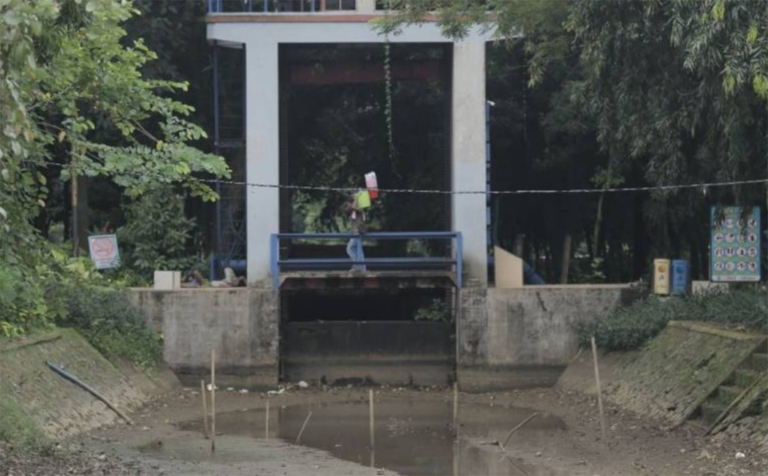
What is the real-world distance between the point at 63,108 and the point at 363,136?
19.4m

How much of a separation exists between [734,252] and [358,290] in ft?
26.7

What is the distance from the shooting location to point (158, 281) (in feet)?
70.8

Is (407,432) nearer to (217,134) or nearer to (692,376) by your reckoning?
(692,376)

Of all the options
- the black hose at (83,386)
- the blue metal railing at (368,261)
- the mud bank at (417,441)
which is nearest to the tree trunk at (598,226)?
the blue metal railing at (368,261)

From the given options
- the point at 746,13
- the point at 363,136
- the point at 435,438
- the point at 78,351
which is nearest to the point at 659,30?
the point at 746,13

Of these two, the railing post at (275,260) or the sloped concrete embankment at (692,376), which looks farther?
the railing post at (275,260)

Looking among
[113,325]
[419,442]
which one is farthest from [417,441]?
[113,325]

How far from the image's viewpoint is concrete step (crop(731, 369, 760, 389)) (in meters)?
13.9

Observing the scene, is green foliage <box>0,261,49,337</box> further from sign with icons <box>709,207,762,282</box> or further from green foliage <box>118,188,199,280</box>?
green foliage <box>118,188,199,280</box>

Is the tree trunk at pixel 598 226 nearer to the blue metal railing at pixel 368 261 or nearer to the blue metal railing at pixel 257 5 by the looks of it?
the blue metal railing at pixel 368 261

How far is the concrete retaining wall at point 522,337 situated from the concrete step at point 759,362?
7355mm

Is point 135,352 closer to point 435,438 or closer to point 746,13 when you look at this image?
point 435,438

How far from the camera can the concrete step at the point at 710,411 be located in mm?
14084

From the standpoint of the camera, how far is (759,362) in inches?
559
